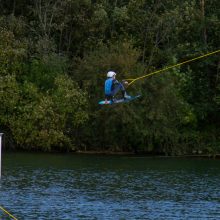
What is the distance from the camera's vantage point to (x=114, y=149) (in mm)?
61062

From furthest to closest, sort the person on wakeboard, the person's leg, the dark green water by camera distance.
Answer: the dark green water < the person's leg < the person on wakeboard

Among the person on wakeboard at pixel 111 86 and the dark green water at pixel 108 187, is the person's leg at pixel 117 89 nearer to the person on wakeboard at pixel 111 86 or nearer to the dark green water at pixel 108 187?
the person on wakeboard at pixel 111 86

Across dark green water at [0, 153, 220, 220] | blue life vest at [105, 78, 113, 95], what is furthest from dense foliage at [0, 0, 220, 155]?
blue life vest at [105, 78, 113, 95]

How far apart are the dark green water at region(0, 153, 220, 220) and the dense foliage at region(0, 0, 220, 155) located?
111 inches

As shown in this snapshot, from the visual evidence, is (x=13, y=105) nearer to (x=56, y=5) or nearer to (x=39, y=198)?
(x=56, y=5)

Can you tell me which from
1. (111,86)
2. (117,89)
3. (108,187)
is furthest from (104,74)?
(111,86)

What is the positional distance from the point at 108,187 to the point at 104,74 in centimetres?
1815

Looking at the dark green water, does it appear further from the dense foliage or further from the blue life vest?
the blue life vest

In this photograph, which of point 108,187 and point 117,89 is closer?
point 117,89

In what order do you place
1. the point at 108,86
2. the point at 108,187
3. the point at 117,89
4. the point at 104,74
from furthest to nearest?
the point at 104,74 → the point at 108,187 → the point at 117,89 → the point at 108,86

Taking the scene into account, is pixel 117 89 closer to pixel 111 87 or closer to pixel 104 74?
pixel 111 87

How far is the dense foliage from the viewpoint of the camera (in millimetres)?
59938

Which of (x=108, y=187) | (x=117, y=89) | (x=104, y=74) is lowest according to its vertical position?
(x=108, y=187)

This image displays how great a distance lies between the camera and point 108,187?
144 ft
